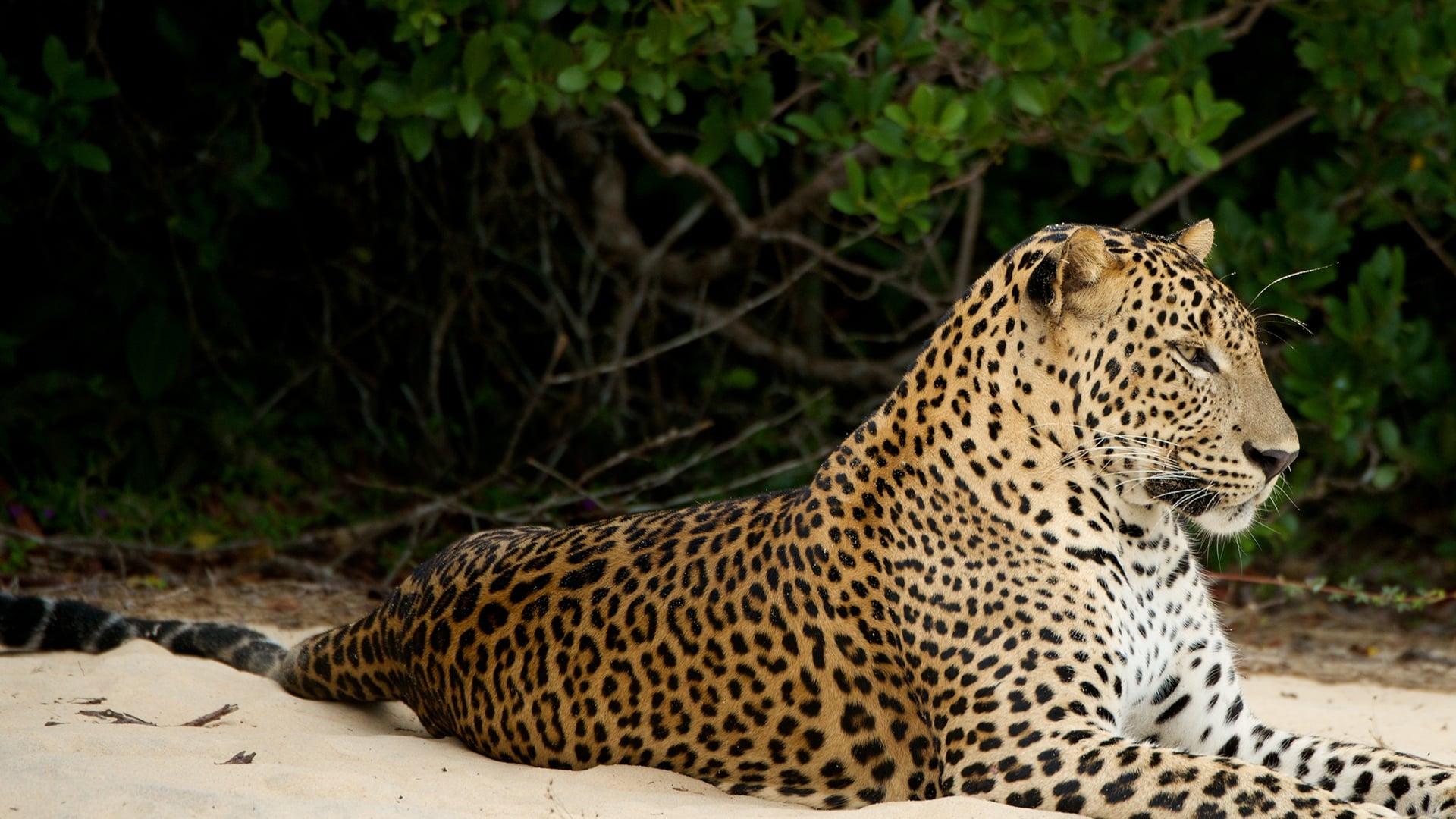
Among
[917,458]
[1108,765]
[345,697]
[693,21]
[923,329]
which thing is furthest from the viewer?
[923,329]

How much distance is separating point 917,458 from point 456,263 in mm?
5322

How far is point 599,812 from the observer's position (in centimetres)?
405

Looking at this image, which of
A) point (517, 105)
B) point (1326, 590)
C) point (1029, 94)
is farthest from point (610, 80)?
point (1326, 590)

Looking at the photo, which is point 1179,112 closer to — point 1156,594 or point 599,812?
point 1156,594

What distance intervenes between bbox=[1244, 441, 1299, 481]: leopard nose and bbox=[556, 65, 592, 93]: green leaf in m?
3.21

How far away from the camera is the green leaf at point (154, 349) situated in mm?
8773

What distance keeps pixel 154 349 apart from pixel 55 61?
1933mm

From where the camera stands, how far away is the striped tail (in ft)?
17.4

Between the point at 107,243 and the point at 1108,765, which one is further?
the point at 107,243

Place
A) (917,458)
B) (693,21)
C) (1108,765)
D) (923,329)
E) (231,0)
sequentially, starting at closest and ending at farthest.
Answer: (1108,765), (917,458), (693,21), (231,0), (923,329)

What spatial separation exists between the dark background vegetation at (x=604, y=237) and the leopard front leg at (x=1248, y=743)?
2864 millimetres

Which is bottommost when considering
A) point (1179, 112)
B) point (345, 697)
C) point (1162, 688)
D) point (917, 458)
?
point (345, 697)

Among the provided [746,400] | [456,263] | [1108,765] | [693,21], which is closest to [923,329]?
[746,400]

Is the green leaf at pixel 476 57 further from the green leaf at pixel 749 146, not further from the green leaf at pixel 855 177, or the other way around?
the green leaf at pixel 855 177
